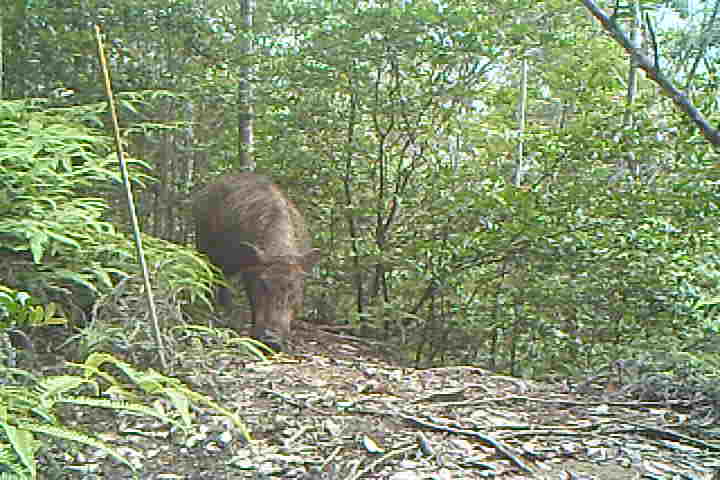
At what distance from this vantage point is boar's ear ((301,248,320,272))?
618 centimetres

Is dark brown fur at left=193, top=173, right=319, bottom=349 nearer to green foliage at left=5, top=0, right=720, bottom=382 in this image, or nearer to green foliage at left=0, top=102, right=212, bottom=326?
A: green foliage at left=5, top=0, right=720, bottom=382

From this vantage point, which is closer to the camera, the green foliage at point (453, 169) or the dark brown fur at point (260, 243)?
the green foliage at point (453, 169)

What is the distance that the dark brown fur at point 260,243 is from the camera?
600cm

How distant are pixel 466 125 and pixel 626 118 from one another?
68.4 inches

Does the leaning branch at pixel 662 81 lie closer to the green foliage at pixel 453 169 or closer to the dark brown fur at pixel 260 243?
the green foliage at pixel 453 169

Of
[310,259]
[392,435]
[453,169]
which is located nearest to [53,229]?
[392,435]

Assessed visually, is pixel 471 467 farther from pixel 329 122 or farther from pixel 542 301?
pixel 329 122

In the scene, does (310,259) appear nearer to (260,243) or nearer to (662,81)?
(260,243)

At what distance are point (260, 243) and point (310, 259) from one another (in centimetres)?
48

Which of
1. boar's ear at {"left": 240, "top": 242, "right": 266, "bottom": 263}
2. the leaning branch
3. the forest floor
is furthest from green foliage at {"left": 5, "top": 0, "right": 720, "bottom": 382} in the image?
the leaning branch

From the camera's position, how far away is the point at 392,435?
3242 mm

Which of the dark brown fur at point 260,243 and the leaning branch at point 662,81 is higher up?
the leaning branch at point 662,81

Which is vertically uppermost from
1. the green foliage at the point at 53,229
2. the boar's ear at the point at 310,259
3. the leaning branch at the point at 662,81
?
the leaning branch at the point at 662,81

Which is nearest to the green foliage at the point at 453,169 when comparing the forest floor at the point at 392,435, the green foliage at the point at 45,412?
the forest floor at the point at 392,435
